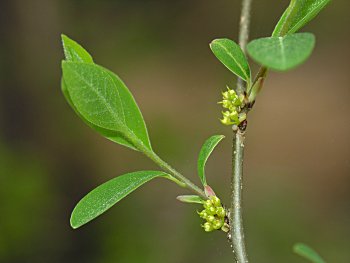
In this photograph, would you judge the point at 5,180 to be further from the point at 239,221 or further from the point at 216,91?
the point at 239,221

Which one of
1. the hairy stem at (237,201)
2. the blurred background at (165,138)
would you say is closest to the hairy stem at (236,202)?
the hairy stem at (237,201)

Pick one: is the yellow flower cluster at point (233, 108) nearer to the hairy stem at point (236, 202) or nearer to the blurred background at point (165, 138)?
the hairy stem at point (236, 202)

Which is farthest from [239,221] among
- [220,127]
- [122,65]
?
[122,65]

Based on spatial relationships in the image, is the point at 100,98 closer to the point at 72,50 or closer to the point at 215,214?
the point at 72,50

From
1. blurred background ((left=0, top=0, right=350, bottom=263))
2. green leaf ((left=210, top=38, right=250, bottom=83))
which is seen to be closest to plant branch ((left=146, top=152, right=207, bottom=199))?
green leaf ((left=210, top=38, right=250, bottom=83))

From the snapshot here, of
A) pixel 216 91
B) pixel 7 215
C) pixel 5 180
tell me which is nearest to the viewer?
pixel 7 215
